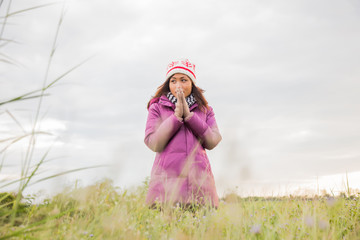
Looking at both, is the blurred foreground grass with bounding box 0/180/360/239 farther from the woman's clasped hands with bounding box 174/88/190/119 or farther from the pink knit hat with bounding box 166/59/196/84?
the pink knit hat with bounding box 166/59/196/84

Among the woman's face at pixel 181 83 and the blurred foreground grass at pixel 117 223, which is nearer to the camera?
the blurred foreground grass at pixel 117 223

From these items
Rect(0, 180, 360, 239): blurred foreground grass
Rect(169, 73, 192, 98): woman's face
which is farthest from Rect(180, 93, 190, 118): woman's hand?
Rect(0, 180, 360, 239): blurred foreground grass

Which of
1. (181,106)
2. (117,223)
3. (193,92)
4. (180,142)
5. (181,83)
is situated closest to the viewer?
(117,223)

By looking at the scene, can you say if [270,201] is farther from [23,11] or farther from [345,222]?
[23,11]

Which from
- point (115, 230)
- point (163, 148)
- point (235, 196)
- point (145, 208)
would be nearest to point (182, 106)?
point (163, 148)

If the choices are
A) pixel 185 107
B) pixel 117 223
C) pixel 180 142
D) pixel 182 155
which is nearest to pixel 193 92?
pixel 185 107

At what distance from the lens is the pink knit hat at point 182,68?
4.52 meters

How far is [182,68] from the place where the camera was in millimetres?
4535

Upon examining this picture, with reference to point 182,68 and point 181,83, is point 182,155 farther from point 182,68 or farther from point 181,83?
point 182,68

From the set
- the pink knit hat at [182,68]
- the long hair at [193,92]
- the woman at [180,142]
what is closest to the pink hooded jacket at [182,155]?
the woman at [180,142]

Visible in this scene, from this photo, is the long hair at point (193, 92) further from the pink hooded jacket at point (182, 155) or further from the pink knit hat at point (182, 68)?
the pink hooded jacket at point (182, 155)

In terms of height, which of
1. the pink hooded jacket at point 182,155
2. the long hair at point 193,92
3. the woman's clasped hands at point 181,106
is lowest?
the pink hooded jacket at point 182,155

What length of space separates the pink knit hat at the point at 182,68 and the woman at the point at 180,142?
0.02 meters

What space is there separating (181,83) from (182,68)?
24cm
